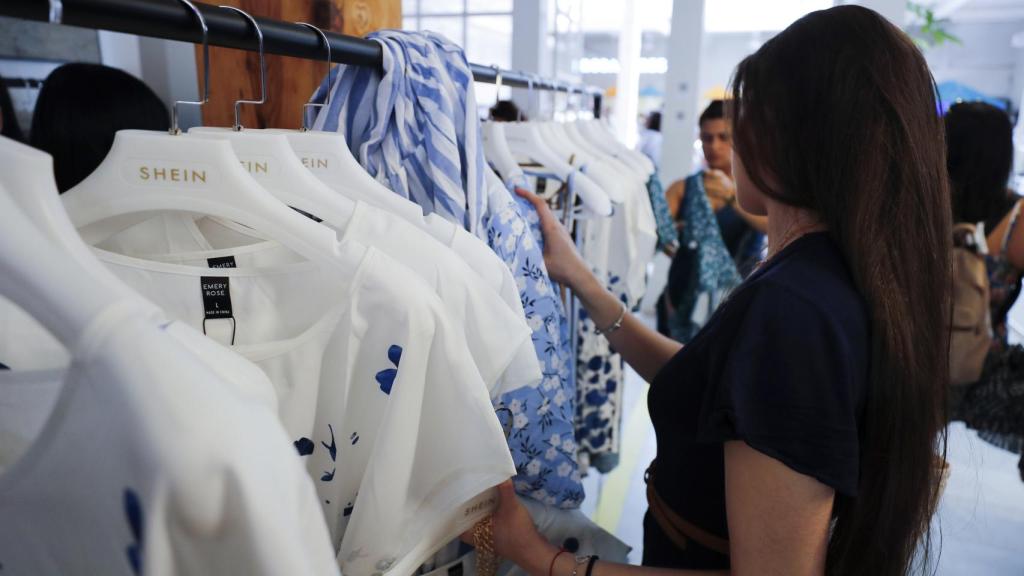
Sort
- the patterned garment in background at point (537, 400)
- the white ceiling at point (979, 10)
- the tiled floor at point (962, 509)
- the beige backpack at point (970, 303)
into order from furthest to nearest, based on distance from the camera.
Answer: the white ceiling at point (979, 10) < the tiled floor at point (962, 509) < the beige backpack at point (970, 303) < the patterned garment in background at point (537, 400)

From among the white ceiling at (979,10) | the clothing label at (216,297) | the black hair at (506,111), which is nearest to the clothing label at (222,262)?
the clothing label at (216,297)

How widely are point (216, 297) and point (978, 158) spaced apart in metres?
2.29

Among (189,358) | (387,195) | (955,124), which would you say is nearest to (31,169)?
(189,358)

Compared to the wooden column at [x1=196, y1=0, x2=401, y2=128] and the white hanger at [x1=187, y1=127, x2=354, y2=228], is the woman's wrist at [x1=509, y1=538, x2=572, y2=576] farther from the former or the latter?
the wooden column at [x1=196, y1=0, x2=401, y2=128]

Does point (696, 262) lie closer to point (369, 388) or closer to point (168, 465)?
point (369, 388)

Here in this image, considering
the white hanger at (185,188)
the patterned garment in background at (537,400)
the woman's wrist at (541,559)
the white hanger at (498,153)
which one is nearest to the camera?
the white hanger at (185,188)

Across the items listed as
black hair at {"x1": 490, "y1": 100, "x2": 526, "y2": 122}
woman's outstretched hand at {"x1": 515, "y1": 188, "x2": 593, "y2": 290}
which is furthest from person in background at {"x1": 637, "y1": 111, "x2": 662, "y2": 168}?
woman's outstretched hand at {"x1": 515, "y1": 188, "x2": 593, "y2": 290}

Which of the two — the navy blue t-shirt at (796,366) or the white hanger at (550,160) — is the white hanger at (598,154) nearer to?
the white hanger at (550,160)

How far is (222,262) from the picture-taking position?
798mm

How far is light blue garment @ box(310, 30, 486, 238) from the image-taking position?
977mm

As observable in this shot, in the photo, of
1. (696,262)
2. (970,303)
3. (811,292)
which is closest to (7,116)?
(811,292)

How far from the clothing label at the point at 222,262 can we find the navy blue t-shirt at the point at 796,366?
60cm

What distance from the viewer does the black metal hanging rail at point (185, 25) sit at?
1.78 ft

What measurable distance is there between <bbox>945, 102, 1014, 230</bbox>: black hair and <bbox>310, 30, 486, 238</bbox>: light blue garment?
178 cm
